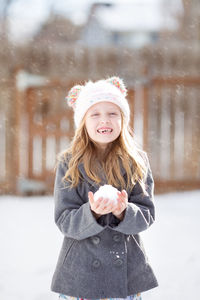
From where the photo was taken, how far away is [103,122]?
164 cm

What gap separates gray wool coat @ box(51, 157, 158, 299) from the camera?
60.2 inches

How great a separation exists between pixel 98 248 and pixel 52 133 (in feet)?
15.2

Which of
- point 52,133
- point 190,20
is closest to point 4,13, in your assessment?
point 52,133

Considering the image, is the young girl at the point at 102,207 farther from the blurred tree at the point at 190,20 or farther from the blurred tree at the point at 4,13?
the blurred tree at the point at 190,20

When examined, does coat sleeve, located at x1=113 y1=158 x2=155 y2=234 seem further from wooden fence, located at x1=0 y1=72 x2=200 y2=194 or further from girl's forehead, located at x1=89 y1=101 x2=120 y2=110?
wooden fence, located at x1=0 y1=72 x2=200 y2=194

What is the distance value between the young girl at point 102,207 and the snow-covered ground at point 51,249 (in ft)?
3.54

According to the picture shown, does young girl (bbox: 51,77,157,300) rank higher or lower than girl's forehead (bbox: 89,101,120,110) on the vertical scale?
lower

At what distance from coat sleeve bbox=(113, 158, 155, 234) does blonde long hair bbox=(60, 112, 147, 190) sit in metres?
0.04

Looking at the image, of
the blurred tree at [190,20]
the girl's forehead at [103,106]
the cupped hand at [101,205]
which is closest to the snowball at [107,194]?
the cupped hand at [101,205]

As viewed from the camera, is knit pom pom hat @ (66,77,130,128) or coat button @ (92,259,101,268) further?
knit pom pom hat @ (66,77,130,128)

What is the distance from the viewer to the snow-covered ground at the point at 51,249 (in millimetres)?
2686

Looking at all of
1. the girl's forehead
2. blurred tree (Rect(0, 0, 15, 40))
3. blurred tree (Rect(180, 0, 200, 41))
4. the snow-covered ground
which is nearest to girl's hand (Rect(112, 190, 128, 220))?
the girl's forehead

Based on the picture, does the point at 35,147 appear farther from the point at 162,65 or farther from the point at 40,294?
the point at 40,294

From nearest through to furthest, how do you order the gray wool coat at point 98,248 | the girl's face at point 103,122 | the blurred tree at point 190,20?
1. the gray wool coat at point 98,248
2. the girl's face at point 103,122
3. the blurred tree at point 190,20
